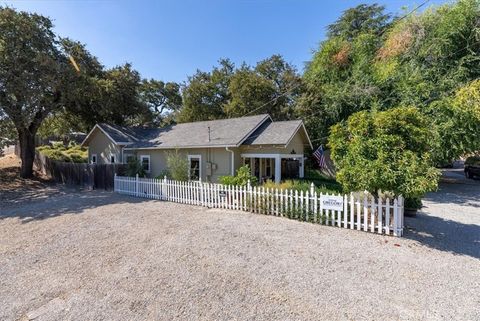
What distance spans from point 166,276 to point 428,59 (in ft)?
63.8

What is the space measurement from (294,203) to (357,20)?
2689 cm

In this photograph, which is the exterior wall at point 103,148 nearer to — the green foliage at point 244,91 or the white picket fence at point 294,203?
the white picket fence at point 294,203

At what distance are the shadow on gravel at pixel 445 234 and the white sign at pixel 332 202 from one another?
1.80 m

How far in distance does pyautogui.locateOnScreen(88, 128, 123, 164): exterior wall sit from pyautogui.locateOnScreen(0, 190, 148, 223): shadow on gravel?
A: 582 centimetres

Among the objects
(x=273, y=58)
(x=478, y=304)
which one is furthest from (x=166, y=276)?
(x=273, y=58)

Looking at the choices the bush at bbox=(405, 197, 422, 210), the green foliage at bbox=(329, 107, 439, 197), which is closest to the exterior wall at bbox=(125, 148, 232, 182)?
the green foliage at bbox=(329, 107, 439, 197)

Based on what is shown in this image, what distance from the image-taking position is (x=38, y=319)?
3799mm

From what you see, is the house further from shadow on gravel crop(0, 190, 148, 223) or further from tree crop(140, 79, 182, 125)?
tree crop(140, 79, 182, 125)

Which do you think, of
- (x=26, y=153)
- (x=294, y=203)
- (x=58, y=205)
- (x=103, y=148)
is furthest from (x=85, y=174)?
(x=294, y=203)

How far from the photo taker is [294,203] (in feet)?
29.1

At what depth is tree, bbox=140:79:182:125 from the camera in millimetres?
40031

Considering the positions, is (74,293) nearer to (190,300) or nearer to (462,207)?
(190,300)

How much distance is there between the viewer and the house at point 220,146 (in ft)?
48.0

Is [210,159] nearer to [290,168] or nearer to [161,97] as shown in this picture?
[290,168]
